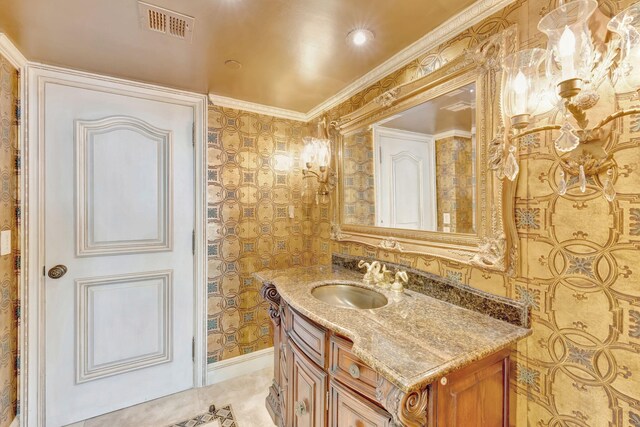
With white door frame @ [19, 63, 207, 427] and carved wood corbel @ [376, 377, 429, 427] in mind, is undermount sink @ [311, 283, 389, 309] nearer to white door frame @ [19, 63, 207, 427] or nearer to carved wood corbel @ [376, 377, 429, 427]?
carved wood corbel @ [376, 377, 429, 427]

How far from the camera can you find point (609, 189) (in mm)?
858

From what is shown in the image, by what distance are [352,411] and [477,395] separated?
444 millimetres

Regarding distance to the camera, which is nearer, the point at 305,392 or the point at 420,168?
the point at 305,392

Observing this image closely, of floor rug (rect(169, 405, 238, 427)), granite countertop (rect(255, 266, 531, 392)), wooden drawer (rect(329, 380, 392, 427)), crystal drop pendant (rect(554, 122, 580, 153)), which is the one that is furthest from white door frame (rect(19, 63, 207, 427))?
crystal drop pendant (rect(554, 122, 580, 153))

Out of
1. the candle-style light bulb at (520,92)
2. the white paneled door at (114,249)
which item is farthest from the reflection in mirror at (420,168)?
the white paneled door at (114,249)

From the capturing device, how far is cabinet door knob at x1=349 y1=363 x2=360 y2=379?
1014 millimetres

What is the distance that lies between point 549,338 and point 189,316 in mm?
2188

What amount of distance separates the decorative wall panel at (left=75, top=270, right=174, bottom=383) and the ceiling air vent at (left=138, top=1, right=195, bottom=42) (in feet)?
5.07

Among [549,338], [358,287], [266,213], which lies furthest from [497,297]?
[266,213]

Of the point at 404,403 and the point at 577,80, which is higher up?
the point at 577,80

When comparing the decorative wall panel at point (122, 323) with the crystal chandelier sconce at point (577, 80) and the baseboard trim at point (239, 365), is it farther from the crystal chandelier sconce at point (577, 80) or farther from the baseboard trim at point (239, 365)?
the crystal chandelier sconce at point (577, 80)

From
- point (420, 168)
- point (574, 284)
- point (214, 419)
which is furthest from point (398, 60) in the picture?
point (214, 419)

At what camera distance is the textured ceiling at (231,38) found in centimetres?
124

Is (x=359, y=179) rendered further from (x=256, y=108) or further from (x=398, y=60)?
(x=256, y=108)
